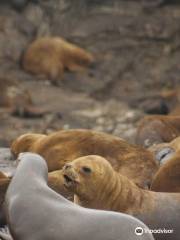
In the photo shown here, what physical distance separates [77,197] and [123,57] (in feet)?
46.9

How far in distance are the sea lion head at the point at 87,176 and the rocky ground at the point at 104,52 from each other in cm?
1001

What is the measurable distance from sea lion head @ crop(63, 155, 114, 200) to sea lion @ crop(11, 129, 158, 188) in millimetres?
1180

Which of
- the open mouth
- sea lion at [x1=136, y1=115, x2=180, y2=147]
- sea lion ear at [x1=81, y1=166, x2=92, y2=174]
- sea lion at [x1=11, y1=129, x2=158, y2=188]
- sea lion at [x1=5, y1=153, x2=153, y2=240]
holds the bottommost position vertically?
sea lion at [x1=136, y1=115, x2=180, y2=147]

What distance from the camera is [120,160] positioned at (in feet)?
25.4

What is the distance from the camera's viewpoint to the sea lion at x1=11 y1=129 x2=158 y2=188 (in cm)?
744

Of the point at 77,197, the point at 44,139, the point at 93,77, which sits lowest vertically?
the point at 93,77

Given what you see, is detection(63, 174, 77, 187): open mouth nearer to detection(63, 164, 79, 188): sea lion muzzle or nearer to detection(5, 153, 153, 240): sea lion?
detection(63, 164, 79, 188): sea lion muzzle

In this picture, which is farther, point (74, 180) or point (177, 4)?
point (177, 4)

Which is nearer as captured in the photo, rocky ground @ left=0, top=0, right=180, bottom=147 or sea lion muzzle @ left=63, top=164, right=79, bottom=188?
sea lion muzzle @ left=63, top=164, right=79, bottom=188

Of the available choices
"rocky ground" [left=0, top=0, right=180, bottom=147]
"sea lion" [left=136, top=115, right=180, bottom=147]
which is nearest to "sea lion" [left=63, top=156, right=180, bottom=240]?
"sea lion" [left=136, top=115, right=180, bottom=147]

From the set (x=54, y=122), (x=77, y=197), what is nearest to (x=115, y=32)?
(x=54, y=122)

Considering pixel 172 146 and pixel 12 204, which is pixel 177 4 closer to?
pixel 172 146

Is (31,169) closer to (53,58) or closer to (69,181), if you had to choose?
(69,181)

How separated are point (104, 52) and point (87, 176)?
14.9 meters
